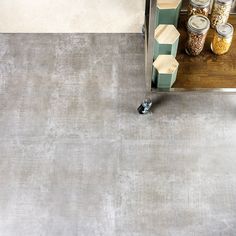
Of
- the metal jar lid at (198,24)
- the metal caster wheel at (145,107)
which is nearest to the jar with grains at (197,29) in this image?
the metal jar lid at (198,24)

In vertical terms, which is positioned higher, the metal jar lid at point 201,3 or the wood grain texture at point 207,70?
the metal jar lid at point 201,3

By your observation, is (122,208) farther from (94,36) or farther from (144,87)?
(94,36)

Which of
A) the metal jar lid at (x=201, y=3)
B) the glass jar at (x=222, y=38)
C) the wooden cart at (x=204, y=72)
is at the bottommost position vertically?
the wooden cart at (x=204, y=72)

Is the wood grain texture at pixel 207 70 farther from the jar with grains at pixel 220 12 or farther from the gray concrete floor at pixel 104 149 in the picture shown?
the gray concrete floor at pixel 104 149

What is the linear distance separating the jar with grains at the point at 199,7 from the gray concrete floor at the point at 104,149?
38 centimetres

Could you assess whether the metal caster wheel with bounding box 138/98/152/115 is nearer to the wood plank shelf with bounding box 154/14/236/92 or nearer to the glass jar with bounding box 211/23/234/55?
the wood plank shelf with bounding box 154/14/236/92

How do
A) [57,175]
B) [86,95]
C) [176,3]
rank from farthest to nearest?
[86,95]
[57,175]
[176,3]

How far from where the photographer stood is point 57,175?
5.95 feet

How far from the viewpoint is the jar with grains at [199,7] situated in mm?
1693

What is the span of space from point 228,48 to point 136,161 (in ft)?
1.89

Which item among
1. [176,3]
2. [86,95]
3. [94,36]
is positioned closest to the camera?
[176,3]

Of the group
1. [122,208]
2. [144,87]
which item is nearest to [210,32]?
[144,87]

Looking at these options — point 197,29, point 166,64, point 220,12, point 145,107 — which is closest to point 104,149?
point 145,107

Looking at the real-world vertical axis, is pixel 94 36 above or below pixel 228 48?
below
